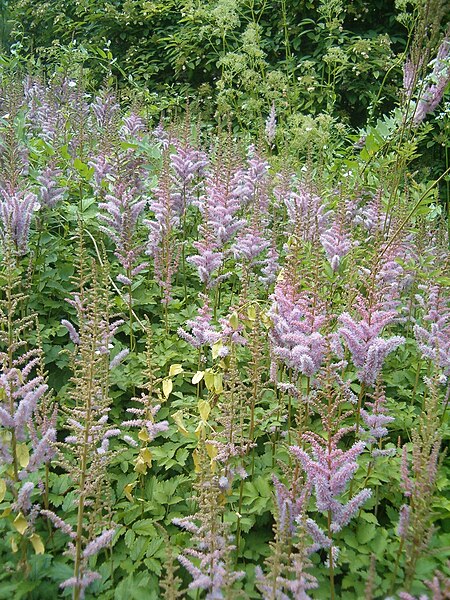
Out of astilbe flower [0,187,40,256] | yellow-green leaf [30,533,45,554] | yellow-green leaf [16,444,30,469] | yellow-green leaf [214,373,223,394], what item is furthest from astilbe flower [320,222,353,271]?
yellow-green leaf [30,533,45,554]

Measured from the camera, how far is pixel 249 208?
3.95 metres

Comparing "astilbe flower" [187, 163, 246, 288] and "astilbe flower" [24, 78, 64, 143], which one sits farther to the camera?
"astilbe flower" [24, 78, 64, 143]

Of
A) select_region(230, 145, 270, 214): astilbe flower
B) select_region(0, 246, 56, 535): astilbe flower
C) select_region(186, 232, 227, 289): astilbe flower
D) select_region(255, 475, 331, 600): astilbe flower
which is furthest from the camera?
select_region(230, 145, 270, 214): astilbe flower

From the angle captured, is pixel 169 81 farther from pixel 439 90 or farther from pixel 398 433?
pixel 398 433

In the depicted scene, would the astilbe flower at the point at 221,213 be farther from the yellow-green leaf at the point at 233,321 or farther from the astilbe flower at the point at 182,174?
the yellow-green leaf at the point at 233,321

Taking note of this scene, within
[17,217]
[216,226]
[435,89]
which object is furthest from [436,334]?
[17,217]

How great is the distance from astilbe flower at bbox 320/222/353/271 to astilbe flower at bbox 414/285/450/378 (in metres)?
0.46

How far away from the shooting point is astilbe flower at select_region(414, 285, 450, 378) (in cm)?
238

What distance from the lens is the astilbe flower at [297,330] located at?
2018 millimetres

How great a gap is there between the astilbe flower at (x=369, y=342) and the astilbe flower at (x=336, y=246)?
2.60 ft

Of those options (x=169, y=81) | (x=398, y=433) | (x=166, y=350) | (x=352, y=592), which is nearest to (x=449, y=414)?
(x=398, y=433)

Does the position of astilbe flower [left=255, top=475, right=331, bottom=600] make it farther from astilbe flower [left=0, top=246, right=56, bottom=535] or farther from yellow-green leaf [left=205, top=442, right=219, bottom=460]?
astilbe flower [left=0, top=246, right=56, bottom=535]

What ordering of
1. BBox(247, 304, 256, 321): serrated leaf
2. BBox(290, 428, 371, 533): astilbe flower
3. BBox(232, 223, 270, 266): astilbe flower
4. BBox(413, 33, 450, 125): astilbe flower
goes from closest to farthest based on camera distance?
BBox(290, 428, 371, 533): astilbe flower, BBox(247, 304, 256, 321): serrated leaf, BBox(232, 223, 270, 266): astilbe flower, BBox(413, 33, 450, 125): astilbe flower

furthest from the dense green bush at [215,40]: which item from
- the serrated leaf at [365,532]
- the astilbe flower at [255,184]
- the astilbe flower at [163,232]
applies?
the serrated leaf at [365,532]
